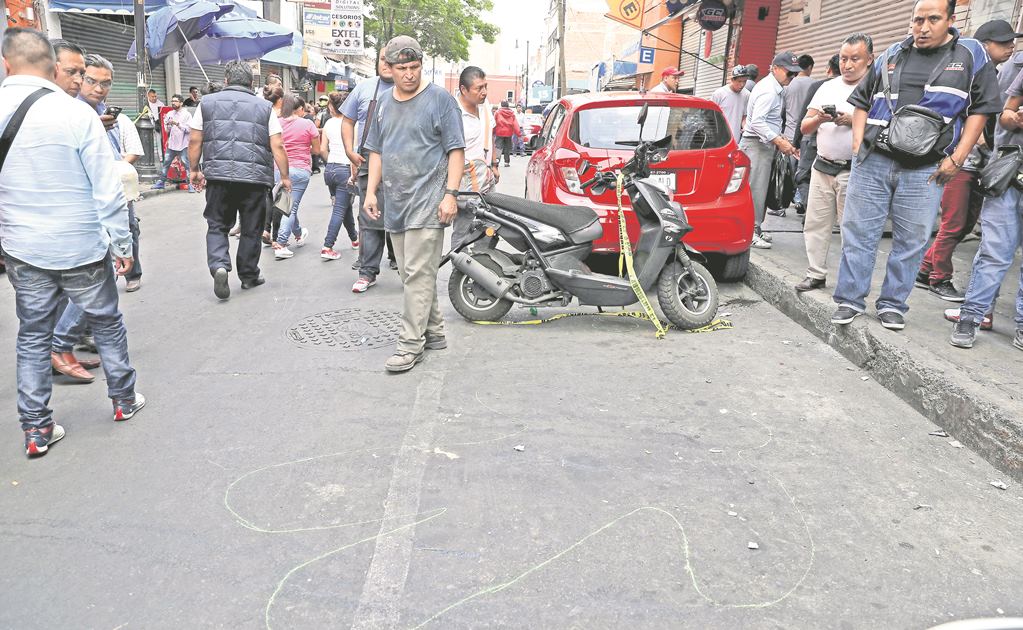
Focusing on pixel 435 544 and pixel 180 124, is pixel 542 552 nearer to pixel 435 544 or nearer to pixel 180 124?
pixel 435 544

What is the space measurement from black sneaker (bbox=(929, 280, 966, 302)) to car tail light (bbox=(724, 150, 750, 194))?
170cm

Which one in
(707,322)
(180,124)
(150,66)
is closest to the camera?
(707,322)

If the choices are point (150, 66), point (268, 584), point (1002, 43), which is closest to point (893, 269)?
point (1002, 43)

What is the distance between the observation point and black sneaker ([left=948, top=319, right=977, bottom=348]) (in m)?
4.66

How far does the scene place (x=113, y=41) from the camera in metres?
19.1

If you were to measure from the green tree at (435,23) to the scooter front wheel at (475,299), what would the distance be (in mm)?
37950

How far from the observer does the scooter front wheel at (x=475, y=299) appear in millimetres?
5770

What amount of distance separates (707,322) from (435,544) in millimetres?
3445

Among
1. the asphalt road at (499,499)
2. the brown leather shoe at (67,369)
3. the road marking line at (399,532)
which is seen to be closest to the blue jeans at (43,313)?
the asphalt road at (499,499)

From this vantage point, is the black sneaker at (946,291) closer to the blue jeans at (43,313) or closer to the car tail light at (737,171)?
the car tail light at (737,171)

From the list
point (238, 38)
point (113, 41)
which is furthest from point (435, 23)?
point (238, 38)

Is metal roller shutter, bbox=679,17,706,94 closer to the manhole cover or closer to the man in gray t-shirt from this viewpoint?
the manhole cover

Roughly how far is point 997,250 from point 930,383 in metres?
1.17

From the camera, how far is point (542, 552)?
2732 mm
